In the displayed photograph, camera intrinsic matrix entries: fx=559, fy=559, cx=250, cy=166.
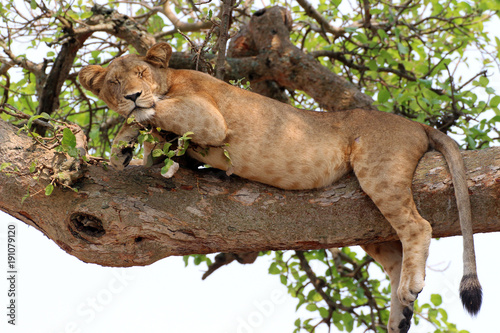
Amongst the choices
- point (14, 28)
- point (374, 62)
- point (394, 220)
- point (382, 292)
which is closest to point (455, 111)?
point (374, 62)

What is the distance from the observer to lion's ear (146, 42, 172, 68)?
4.12m

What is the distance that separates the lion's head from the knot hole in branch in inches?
29.2

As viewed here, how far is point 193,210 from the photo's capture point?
3818 millimetres

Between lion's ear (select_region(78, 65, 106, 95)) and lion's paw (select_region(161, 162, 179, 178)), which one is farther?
lion's ear (select_region(78, 65, 106, 95))

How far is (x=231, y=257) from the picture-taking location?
6.76 metres

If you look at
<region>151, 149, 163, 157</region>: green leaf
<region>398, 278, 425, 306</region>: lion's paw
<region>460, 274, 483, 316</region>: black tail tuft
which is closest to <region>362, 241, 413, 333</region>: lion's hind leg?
<region>398, 278, 425, 306</region>: lion's paw

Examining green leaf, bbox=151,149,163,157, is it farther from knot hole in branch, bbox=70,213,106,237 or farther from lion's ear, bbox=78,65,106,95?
lion's ear, bbox=78,65,106,95

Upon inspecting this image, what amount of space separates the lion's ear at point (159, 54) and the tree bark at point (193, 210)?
0.84 m

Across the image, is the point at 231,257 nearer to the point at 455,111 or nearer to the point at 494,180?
the point at 455,111

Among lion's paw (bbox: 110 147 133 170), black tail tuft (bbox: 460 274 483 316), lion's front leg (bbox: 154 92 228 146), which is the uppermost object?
lion's front leg (bbox: 154 92 228 146)

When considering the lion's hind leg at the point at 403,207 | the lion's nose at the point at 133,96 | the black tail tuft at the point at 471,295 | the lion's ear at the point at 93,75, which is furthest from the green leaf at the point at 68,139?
the black tail tuft at the point at 471,295

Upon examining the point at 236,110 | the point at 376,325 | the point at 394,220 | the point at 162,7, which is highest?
the point at 162,7

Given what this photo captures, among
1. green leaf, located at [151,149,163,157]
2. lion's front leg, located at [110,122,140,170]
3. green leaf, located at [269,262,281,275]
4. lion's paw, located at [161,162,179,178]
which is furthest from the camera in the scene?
green leaf, located at [269,262,281,275]

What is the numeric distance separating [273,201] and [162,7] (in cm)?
445
